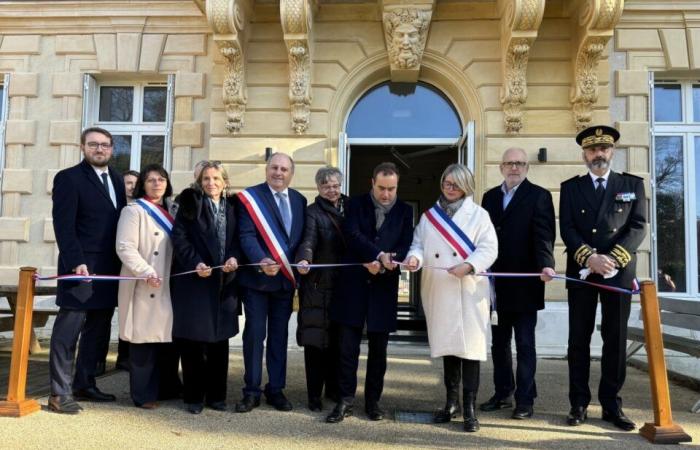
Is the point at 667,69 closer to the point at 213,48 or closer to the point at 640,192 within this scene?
the point at 640,192

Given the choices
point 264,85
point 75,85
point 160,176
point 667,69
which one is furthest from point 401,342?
point 75,85

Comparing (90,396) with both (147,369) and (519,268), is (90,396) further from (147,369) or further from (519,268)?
(519,268)

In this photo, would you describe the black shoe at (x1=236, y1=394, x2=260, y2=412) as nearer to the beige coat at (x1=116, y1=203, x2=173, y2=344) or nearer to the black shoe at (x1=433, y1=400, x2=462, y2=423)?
the beige coat at (x1=116, y1=203, x2=173, y2=344)

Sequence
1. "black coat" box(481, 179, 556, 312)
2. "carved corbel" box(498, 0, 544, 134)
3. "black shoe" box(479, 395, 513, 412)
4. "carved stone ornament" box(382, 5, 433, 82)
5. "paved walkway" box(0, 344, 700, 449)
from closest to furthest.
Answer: "paved walkway" box(0, 344, 700, 449) → "black coat" box(481, 179, 556, 312) → "black shoe" box(479, 395, 513, 412) → "carved corbel" box(498, 0, 544, 134) → "carved stone ornament" box(382, 5, 433, 82)

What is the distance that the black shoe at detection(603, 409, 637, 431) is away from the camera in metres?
3.59

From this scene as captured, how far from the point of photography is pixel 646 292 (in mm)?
3578

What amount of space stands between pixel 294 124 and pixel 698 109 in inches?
213

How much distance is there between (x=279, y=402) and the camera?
12.9 feet

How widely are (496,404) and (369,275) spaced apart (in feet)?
4.58

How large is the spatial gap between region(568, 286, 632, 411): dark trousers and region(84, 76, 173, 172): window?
5961 millimetres

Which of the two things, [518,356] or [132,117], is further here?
[132,117]

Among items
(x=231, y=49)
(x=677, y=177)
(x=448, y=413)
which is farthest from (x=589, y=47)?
(x=448, y=413)

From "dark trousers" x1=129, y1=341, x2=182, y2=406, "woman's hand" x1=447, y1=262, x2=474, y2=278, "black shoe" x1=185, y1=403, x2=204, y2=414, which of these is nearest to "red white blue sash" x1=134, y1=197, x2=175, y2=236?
"dark trousers" x1=129, y1=341, x2=182, y2=406

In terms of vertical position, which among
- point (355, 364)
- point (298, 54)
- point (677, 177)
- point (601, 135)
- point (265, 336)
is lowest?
point (355, 364)
